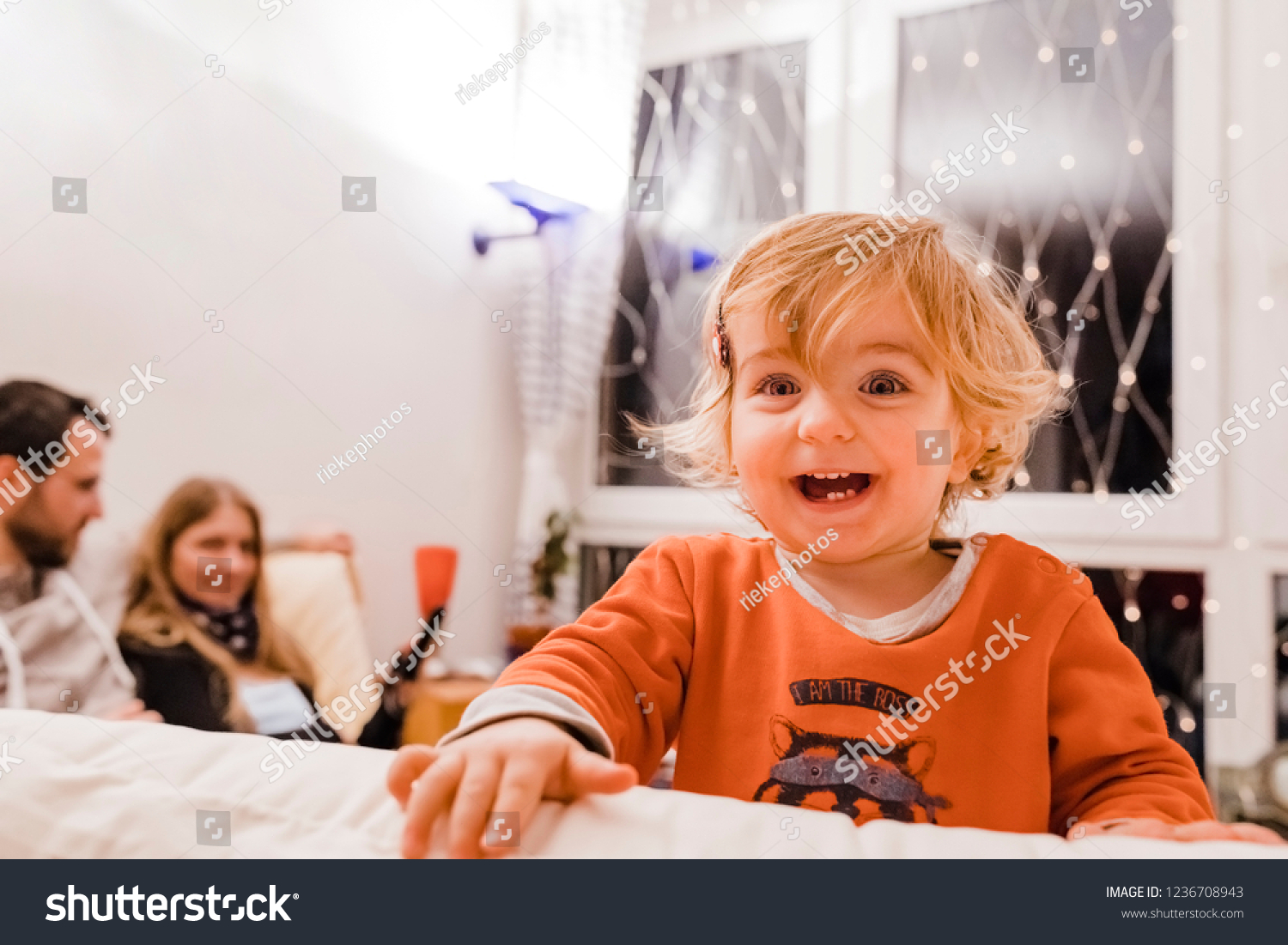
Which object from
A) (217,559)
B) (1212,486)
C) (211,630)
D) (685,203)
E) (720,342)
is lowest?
(211,630)

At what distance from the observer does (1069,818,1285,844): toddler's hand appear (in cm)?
34

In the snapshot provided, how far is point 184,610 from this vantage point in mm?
1111

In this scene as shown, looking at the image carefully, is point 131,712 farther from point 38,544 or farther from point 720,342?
point 720,342

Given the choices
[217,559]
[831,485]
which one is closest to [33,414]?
[217,559]

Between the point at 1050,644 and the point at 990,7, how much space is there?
182 centimetres

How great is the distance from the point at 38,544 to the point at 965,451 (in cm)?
105

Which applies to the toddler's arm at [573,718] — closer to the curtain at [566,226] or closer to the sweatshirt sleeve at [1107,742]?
the sweatshirt sleeve at [1107,742]

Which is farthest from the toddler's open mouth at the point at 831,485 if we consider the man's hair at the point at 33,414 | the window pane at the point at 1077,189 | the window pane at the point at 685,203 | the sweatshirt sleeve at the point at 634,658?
the window pane at the point at 685,203

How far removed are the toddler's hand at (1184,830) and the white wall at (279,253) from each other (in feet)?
3.78

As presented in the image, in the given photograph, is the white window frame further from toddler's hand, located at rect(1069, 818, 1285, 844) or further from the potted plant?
toddler's hand, located at rect(1069, 818, 1285, 844)

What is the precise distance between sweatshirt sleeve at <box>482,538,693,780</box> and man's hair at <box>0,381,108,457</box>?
0.81m

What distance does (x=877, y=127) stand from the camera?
1975mm

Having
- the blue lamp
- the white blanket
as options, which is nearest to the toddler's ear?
the white blanket
